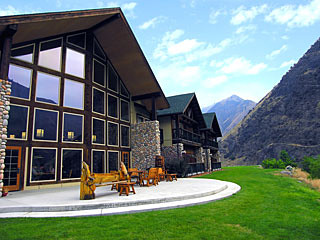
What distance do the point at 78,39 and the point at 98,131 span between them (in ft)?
19.2

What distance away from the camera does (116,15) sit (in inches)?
520

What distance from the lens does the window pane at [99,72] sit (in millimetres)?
14703

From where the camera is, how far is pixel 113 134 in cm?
1538

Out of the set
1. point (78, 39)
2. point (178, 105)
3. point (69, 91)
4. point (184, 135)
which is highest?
point (78, 39)

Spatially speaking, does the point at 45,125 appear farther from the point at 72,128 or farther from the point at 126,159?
the point at 126,159

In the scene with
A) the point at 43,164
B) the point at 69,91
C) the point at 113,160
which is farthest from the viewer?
the point at 113,160

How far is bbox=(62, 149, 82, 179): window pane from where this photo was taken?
11703mm

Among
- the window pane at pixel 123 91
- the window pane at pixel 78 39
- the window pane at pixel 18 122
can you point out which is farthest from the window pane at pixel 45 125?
the window pane at pixel 123 91

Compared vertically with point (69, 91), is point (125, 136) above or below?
below

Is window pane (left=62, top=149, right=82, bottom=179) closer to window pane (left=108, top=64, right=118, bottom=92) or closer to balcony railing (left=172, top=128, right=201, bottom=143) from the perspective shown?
window pane (left=108, top=64, right=118, bottom=92)

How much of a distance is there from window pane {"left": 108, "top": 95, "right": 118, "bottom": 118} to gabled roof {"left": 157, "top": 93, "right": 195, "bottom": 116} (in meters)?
5.92

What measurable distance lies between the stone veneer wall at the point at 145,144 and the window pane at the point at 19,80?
26.2 feet

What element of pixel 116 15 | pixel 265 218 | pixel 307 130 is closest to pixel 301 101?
pixel 307 130

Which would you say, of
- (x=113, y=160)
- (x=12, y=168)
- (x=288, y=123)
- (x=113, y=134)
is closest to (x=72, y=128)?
(x=113, y=134)
